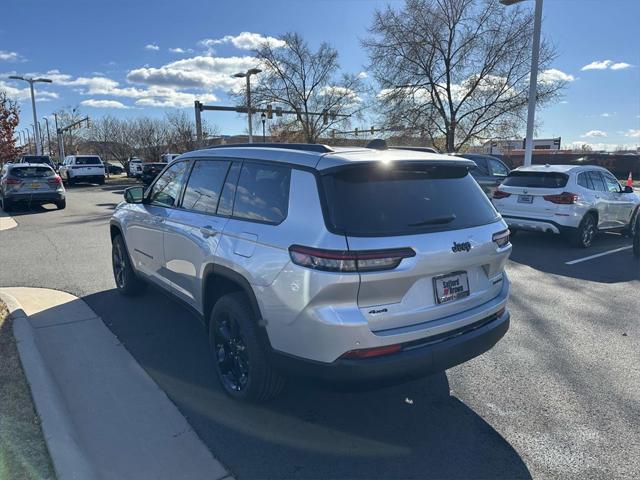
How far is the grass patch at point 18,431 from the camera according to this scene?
266 centimetres

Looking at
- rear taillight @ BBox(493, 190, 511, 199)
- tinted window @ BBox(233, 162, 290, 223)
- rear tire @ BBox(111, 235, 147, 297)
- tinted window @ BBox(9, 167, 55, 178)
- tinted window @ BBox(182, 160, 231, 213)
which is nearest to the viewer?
tinted window @ BBox(233, 162, 290, 223)

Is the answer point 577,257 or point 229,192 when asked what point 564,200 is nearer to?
point 577,257

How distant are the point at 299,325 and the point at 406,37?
21778mm

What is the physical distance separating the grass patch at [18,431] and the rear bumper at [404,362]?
57.3 inches

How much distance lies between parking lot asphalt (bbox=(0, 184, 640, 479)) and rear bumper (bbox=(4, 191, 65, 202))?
11.4 metres

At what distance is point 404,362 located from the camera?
282 cm

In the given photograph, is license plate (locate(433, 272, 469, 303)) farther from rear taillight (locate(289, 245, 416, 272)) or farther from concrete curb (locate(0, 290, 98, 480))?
concrete curb (locate(0, 290, 98, 480))

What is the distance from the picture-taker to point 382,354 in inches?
110

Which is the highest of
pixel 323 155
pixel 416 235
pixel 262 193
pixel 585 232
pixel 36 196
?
pixel 323 155

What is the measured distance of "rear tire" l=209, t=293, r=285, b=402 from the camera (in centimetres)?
318

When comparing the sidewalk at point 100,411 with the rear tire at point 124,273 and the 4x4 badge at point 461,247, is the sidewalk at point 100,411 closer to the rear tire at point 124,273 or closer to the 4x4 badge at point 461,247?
the rear tire at point 124,273

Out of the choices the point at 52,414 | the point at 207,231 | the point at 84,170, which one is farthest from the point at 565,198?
the point at 84,170

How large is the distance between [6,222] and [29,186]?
252 centimetres

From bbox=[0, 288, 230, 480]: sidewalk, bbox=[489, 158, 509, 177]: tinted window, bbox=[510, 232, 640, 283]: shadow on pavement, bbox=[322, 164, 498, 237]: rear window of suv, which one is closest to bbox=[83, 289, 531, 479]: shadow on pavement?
bbox=[0, 288, 230, 480]: sidewalk
